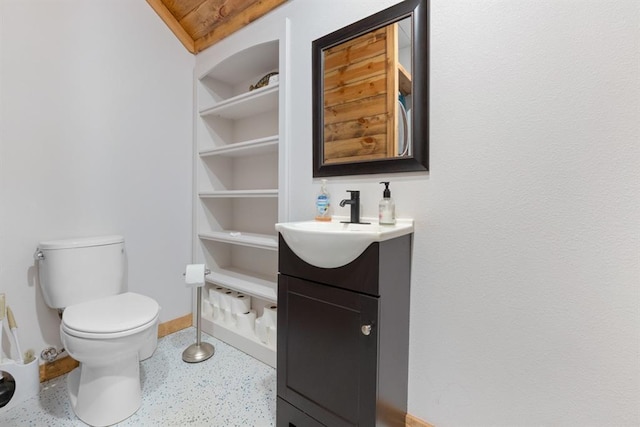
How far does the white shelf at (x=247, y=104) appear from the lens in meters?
1.66

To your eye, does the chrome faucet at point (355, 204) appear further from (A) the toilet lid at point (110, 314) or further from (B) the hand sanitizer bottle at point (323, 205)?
(A) the toilet lid at point (110, 314)

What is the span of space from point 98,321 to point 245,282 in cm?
81

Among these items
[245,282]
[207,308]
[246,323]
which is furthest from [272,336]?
[207,308]

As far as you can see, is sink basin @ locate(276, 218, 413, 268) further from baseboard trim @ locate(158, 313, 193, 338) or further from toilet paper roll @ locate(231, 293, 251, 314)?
baseboard trim @ locate(158, 313, 193, 338)

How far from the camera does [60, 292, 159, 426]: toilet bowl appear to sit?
1.14 metres

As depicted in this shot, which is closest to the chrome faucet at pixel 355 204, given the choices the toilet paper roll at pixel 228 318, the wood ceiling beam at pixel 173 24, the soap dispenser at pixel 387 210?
the soap dispenser at pixel 387 210

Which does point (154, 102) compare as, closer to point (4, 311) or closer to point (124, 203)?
point (124, 203)

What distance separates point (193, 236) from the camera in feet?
6.88

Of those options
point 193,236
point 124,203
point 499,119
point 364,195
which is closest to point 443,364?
point 364,195

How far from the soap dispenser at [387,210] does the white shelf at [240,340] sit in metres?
1.06

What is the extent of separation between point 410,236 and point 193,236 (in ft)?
5.33

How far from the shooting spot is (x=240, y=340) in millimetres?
1804

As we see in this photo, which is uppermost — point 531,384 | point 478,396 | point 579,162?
point 579,162

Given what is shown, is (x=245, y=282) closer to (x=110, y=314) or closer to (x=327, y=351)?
(x=110, y=314)
